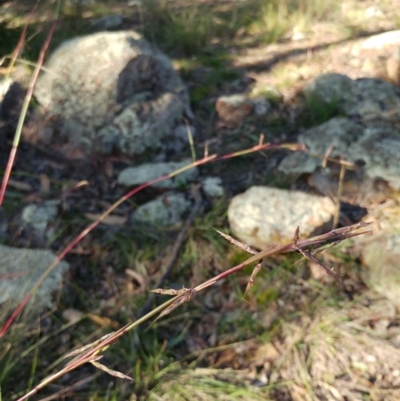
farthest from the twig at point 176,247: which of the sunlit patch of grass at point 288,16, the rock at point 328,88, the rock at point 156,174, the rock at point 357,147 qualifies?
the sunlit patch of grass at point 288,16

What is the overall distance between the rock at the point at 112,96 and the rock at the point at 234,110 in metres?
0.28

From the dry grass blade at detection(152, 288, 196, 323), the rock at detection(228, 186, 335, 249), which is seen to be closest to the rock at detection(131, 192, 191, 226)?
the rock at detection(228, 186, 335, 249)

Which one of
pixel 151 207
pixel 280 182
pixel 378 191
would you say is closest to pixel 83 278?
pixel 151 207

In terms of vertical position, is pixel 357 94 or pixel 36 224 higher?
pixel 357 94

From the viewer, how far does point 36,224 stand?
2.70 metres

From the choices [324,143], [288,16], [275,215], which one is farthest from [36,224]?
[288,16]

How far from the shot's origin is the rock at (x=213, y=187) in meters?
2.81

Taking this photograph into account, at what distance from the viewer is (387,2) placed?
507cm

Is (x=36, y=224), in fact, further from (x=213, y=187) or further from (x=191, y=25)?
(x=191, y=25)

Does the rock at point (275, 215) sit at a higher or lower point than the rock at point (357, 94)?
lower

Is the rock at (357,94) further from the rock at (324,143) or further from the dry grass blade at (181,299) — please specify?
the dry grass blade at (181,299)

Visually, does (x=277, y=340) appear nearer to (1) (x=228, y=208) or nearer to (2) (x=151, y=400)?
(2) (x=151, y=400)

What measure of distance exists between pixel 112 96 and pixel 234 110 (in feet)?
3.21

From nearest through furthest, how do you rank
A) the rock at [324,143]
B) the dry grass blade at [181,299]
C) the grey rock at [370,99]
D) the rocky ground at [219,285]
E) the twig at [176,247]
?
the dry grass blade at [181,299]
the rocky ground at [219,285]
the twig at [176,247]
the rock at [324,143]
the grey rock at [370,99]
